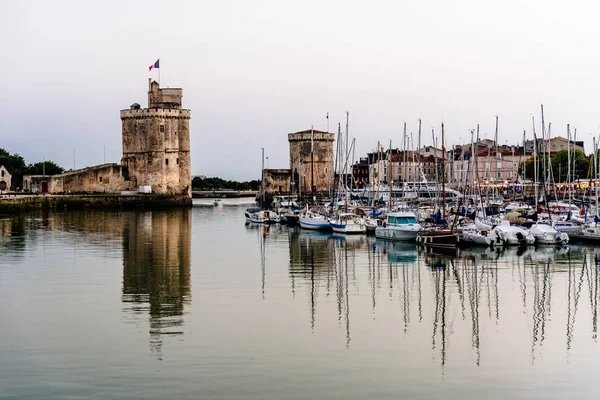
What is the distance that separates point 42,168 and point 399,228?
208 feet

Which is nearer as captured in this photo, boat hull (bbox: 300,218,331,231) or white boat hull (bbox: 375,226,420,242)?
white boat hull (bbox: 375,226,420,242)

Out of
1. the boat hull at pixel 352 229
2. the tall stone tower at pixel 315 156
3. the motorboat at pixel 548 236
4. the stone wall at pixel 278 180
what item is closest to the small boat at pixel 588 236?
the motorboat at pixel 548 236

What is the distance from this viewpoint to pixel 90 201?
6031cm

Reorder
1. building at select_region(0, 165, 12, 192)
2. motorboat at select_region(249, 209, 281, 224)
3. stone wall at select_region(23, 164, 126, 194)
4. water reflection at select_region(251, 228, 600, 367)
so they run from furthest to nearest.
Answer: building at select_region(0, 165, 12, 192), stone wall at select_region(23, 164, 126, 194), motorboat at select_region(249, 209, 281, 224), water reflection at select_region(251, 228, 600, 367)

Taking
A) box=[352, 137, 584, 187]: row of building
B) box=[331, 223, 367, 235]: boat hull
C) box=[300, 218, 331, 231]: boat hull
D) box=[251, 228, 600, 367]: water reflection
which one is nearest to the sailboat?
box=[251, 228, 600, 367]: water reflection

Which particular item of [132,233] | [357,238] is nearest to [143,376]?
[357,238]

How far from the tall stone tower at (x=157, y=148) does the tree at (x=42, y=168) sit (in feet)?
70.5

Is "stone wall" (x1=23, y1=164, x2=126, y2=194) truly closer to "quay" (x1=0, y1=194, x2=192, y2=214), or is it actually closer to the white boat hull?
"quay" (x1=0, y1=194, x2=192, y2=214)

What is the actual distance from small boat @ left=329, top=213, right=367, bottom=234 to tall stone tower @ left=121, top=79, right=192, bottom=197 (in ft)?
103

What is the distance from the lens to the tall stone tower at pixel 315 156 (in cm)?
6881

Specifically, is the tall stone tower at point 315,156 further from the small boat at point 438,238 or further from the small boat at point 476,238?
the small boat at point 476,238

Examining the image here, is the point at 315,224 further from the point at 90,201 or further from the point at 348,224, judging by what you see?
the point at 90,201

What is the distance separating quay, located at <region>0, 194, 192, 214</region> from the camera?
5719 centimetres

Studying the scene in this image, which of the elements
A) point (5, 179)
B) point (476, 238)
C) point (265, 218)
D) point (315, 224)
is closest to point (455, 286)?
point (476, 238)
